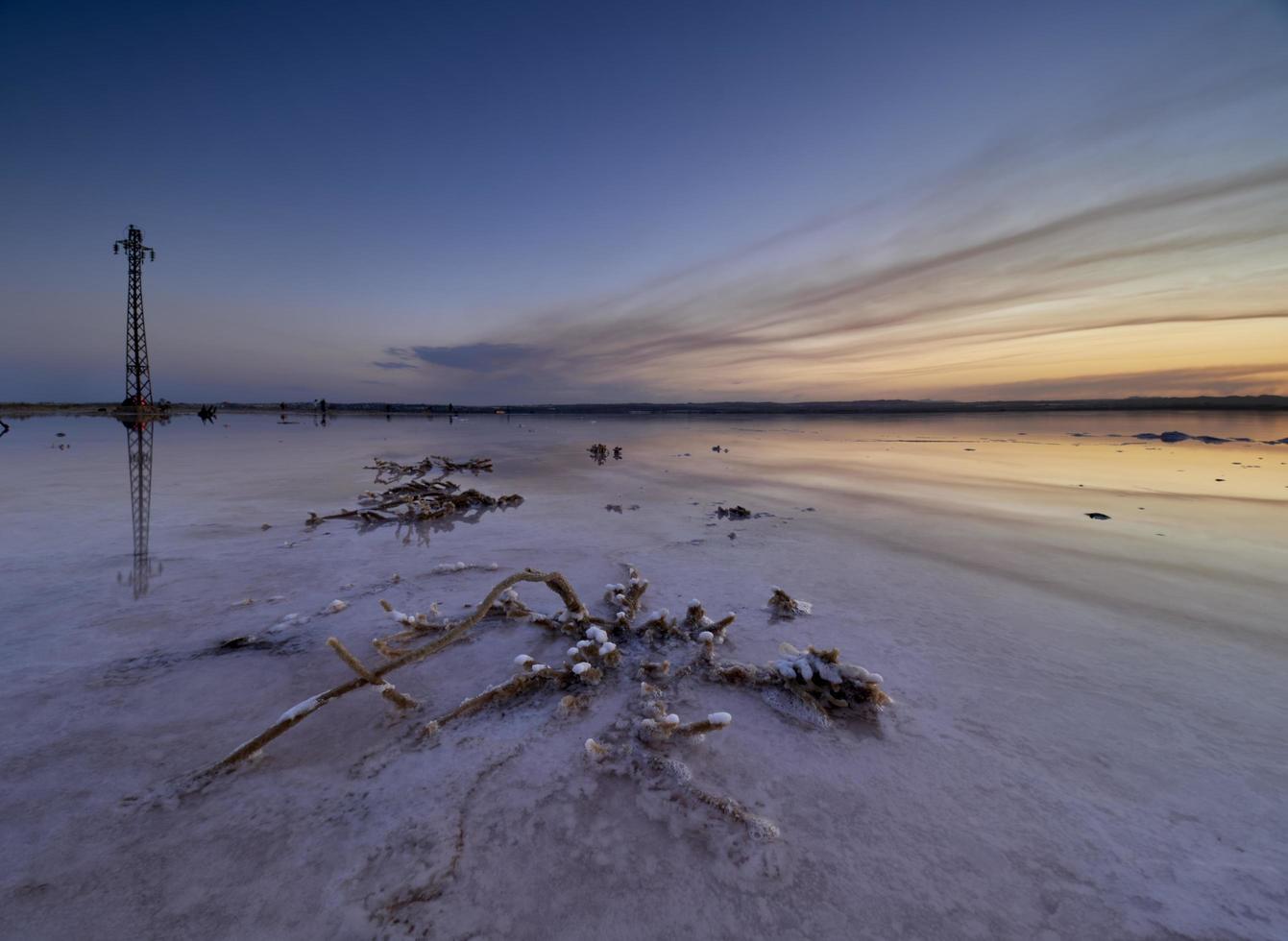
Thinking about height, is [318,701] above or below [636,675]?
above

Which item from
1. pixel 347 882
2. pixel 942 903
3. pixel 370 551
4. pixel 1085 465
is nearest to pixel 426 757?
pixel 347 882

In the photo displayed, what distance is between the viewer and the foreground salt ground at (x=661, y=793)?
2.08 meters

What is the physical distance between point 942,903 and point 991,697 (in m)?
2.16

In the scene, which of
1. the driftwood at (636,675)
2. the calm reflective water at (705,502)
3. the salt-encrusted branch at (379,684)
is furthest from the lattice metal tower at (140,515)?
the salt-encrusted branch at (379,684)

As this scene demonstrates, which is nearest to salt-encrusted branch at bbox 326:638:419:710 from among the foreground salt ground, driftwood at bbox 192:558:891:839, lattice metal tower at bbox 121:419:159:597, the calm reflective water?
driftwood at bbox 192:558:891:839

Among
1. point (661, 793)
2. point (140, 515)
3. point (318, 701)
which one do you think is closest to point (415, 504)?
point (140, 515)

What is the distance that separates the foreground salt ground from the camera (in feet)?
6.84

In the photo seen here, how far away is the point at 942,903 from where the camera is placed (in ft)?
7.04

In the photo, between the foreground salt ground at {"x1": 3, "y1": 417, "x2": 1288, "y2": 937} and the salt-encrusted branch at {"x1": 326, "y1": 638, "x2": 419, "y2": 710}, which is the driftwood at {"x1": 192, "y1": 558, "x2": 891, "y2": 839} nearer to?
the salt-encrusted branch at {"x1": 326, "y1": 638, "x2": 419, "y2": 710}

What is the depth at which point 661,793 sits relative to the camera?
2727mm

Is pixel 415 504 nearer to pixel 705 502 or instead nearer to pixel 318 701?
pixel 705 502

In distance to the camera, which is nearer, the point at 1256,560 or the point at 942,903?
the point at 942,903

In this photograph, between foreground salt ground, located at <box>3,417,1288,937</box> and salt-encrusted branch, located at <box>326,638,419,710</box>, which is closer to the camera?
foreground salt ground, located at <box>3,417,1288,937</box>

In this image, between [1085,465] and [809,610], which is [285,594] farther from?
[1085,465]
